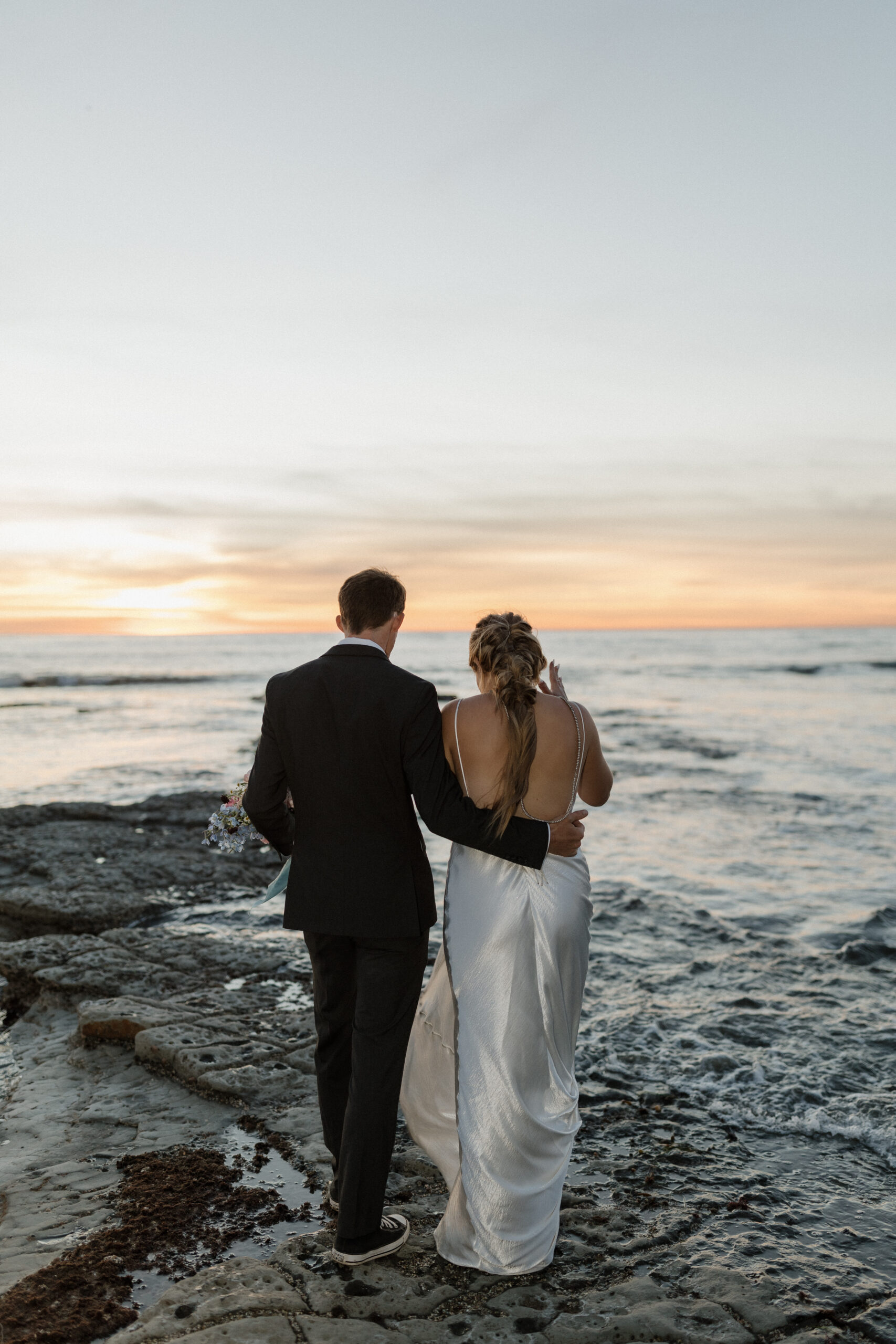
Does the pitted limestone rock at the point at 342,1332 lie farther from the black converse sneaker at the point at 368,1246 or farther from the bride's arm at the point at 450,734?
the bride's arm at the point at 450,734

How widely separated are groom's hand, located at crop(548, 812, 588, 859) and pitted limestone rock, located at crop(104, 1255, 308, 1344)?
1.61 metres

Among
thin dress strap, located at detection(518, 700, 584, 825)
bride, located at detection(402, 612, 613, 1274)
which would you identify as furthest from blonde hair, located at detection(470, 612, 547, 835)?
thin dress strap, located at detection(518, 700, 584, 825)

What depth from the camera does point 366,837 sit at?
3039mm

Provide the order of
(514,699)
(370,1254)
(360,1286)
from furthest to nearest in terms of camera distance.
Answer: (514,699), (370,1254), (360,1286)

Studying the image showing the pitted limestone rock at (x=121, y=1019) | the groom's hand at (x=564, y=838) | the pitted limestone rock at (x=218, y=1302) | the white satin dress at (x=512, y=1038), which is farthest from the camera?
the pitted limestone rock at (x=121, y=1019)

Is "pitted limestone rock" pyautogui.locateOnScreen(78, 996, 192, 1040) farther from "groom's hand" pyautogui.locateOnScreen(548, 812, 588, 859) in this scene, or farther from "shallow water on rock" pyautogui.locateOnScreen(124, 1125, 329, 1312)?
"groom's hand" pyautogui.locateOnScreen(548, 812, 588, 859)

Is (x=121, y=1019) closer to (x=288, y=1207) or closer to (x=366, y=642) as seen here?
(x=288, y=1207)

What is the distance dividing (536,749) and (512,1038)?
103 centimetres

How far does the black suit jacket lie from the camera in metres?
2.96

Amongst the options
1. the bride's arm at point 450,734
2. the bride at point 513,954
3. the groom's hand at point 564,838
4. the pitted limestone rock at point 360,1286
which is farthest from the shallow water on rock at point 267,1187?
the bride's arm at point 450,734

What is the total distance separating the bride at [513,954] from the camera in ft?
10.3

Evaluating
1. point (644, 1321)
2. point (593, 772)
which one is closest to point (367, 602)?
point (593, 772)

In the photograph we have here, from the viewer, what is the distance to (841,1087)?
4691mm

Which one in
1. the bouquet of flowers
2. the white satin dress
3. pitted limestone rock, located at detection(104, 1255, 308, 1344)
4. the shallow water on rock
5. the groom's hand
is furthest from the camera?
the bouquet of flowers
